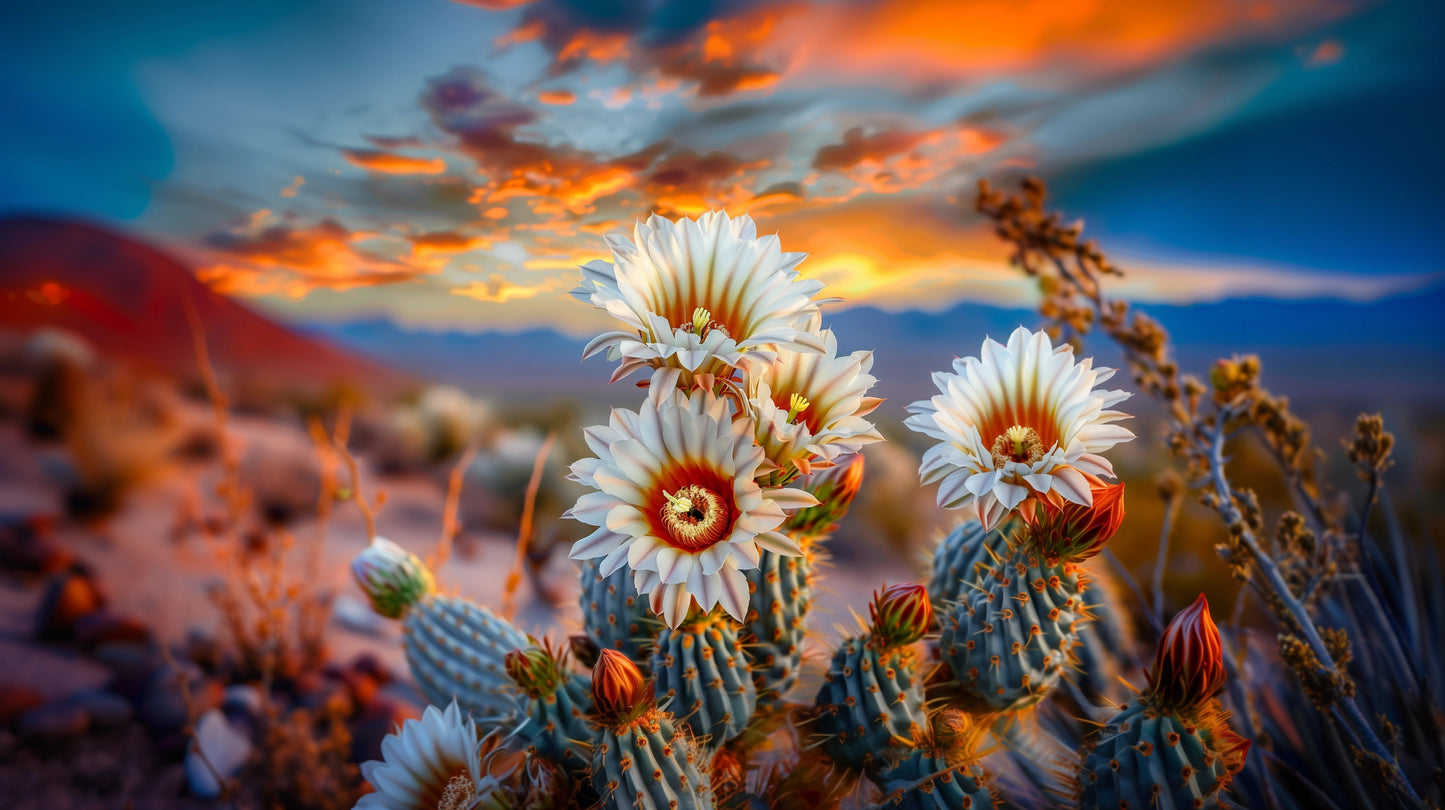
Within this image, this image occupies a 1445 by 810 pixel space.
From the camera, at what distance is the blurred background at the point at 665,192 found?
1.12 m

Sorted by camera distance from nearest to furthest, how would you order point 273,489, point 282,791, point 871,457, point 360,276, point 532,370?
point 282,791 → point 360,276 → point 532,370 → point 273,489 → point 871,457

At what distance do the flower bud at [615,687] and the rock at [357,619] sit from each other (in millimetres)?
1403

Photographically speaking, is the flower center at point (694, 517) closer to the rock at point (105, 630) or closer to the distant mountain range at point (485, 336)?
the distant mountain range at point (485, 336)

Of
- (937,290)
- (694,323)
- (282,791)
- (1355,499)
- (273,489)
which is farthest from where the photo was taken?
(273,489)

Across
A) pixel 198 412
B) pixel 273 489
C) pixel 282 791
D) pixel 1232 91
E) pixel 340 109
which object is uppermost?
pixel 1232 91

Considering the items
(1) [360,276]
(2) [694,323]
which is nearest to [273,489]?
(1) [360,276]

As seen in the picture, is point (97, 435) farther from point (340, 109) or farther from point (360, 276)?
point (340, 109)

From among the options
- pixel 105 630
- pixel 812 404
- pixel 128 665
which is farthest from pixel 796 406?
pixel 105 630

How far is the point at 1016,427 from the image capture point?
0.52 metres

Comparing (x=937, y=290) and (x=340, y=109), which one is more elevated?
(x=340, y=109)

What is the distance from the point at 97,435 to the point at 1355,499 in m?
2.66

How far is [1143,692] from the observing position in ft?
1.66

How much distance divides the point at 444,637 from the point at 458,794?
19 centimetres

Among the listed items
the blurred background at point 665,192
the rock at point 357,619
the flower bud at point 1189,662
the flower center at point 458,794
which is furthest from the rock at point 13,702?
the flower bud at point 1189,662
